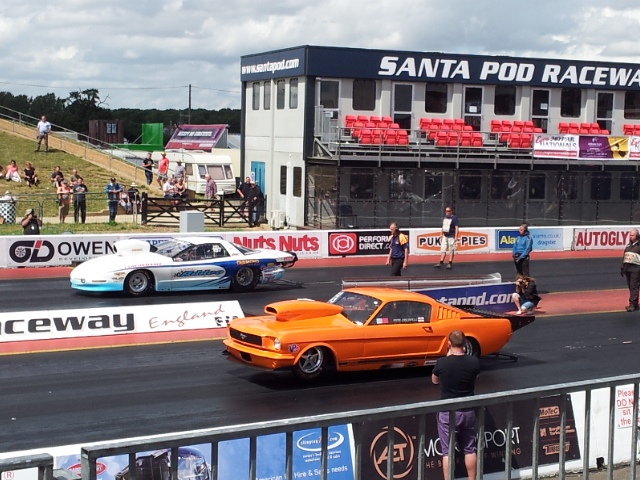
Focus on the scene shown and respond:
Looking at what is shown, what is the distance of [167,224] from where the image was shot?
3312 centimetres

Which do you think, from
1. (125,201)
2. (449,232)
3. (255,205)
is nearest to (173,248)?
(449,232)

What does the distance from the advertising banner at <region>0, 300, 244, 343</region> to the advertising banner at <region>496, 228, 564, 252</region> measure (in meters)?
15.9

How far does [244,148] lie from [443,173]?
34.7 ft

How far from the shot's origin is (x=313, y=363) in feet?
41.6

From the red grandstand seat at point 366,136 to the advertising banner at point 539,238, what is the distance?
666 cm

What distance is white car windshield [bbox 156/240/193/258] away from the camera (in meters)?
19.9

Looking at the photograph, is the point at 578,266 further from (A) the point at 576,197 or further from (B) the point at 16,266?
(B) the point at 16,266

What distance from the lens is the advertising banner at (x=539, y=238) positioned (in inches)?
1216

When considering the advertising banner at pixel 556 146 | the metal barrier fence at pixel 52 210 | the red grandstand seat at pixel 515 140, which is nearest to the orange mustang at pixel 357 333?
the metal barrier fence at pixel 52 210

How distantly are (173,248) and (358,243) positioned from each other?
9.56 meters

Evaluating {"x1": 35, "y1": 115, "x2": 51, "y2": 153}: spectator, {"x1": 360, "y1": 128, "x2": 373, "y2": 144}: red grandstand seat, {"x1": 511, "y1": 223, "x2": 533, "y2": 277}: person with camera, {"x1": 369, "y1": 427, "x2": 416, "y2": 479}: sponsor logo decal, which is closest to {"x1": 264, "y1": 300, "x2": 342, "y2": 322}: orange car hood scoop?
{"x1": 369, "y1": 427, "x2": 416, "y2": 479}: sponsor logo decal

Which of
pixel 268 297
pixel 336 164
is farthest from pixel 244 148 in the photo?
pixel 268 297

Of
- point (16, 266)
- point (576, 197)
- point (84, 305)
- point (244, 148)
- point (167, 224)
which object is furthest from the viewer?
point (244, 148)

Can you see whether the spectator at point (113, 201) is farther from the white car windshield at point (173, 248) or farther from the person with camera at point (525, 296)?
the person with camera at point (525, 296)
